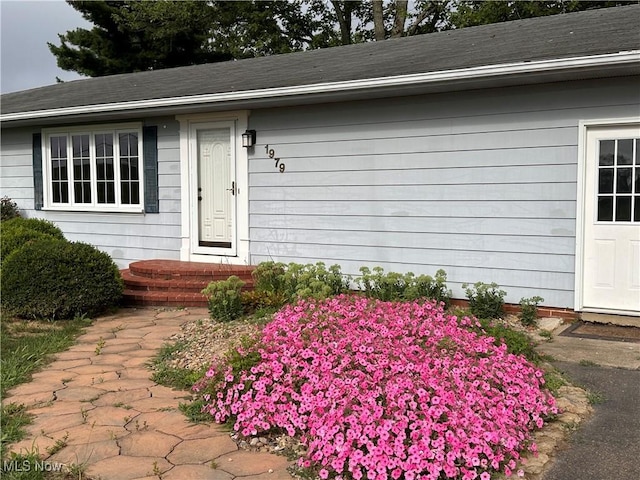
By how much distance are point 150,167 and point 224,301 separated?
3584mm

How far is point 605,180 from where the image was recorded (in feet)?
18.7

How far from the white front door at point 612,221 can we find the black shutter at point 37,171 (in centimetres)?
812

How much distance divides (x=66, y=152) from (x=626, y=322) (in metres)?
8.17

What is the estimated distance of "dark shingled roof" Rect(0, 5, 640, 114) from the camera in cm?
584

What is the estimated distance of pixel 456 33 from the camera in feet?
28.0

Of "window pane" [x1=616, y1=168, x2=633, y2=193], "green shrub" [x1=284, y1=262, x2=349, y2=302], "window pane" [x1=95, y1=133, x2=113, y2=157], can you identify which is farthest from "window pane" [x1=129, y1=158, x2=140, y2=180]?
"window pane" [x1=616, y1=168, x2=633, y2=193]

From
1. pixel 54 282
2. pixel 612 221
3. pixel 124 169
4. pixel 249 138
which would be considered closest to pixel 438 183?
pixel 612 221

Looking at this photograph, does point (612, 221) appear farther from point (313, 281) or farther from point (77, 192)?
point (77, 192)

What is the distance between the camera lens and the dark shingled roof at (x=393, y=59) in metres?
5.84

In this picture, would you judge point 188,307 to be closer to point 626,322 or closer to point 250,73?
point 250,73

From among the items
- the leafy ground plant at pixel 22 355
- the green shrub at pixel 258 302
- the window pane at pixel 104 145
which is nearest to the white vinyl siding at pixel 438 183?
the green shrub at pixel 258 302

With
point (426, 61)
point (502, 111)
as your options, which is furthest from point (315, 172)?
point (502, 111)

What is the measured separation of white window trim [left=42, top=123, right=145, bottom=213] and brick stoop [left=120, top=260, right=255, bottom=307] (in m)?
1.43

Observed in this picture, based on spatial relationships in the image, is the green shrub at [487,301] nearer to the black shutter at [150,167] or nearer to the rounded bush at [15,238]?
the black shutter at [150,167]
